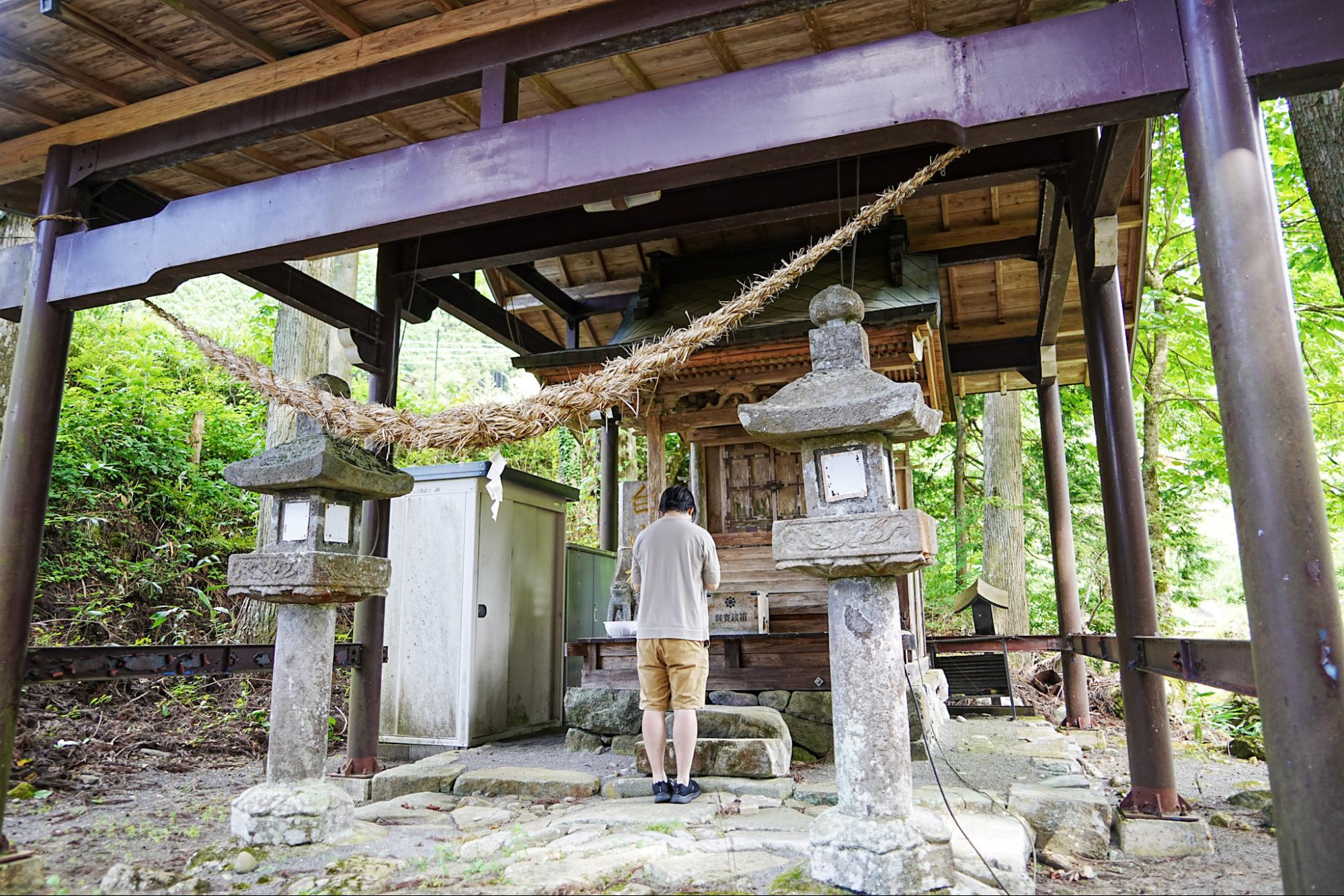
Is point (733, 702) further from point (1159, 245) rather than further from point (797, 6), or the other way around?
point (1159, 245)

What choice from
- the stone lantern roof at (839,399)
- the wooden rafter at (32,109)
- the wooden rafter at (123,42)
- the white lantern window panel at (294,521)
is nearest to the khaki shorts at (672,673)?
the stone lantern roof at (839,399)

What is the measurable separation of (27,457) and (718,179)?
3.93m

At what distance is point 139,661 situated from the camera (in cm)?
478

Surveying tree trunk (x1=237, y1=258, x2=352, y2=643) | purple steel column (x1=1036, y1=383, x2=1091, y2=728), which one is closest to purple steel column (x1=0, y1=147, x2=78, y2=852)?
tree trunk (x1=237, y1=258, x2=352, y2=643)

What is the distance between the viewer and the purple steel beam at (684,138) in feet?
10.5

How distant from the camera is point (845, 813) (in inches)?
132

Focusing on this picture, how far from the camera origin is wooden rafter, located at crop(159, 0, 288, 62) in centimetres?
394

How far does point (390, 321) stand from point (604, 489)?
12.5ft

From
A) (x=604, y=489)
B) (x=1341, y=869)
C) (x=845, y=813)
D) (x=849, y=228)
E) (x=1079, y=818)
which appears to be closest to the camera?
(x=1341, y=869)

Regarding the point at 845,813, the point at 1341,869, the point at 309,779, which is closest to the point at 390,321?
the point at 309,779

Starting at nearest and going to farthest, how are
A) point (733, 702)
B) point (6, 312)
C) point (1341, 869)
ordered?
point (1341, 869) → point (6, 312) → point (733, 702)

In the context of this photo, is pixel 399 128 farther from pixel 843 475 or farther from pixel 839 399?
pixel 843 475

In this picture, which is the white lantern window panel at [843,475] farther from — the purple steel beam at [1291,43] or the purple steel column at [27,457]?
the purple steel column at [27,457]

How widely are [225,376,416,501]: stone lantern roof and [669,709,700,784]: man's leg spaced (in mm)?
2171
